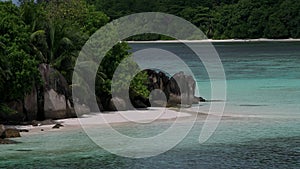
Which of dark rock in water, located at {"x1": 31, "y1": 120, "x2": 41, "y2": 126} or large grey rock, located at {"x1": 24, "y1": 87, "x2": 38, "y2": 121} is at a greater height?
large grey rock, located at {"x1": 24, "y1": 87, "x2": 38, "y2": 121}

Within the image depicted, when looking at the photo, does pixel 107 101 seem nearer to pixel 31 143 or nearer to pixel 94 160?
pixel 31 143

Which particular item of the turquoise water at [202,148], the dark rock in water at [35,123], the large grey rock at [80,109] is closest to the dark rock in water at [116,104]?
the large grey rock at [80,109]

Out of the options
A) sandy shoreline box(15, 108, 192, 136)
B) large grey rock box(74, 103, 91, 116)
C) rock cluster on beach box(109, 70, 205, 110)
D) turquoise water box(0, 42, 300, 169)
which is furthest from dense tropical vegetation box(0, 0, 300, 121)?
turquoise water box(0, 42, 300, 169)

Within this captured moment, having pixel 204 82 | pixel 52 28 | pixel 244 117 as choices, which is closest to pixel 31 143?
pixel 52 28

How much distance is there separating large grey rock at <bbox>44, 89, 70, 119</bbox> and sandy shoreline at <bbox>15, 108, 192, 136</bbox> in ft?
1.57

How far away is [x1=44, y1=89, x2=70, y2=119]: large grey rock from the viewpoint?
36.7 meters

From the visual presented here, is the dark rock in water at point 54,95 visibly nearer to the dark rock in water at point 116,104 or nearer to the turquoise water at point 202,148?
the turquoise water at point 202,148

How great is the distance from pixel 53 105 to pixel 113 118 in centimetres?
320

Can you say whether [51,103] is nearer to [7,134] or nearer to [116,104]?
[116,104]

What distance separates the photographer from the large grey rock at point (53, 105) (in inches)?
1443

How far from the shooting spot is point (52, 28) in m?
39.2

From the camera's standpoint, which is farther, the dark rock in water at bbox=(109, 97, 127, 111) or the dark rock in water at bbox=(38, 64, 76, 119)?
the dark rock in water at bbox=(109, 97, 127, 111)

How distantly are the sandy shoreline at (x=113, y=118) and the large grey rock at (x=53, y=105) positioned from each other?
18.8 inches

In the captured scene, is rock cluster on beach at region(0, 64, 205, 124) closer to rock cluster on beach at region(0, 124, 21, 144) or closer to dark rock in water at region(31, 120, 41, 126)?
dark rock in water at region(31, 120, 41, 126)
